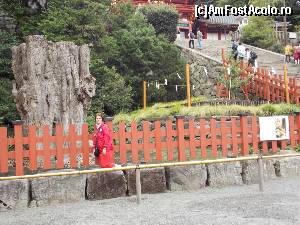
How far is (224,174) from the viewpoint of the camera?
7898mm

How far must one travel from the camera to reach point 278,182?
8.02 meters

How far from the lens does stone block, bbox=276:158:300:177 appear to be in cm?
856

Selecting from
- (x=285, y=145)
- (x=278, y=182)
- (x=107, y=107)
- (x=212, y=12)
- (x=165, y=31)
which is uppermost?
(x=212, y=12)

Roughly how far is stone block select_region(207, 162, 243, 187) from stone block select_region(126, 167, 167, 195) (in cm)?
100

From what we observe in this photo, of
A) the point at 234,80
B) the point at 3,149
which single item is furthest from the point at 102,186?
the point at 234,80

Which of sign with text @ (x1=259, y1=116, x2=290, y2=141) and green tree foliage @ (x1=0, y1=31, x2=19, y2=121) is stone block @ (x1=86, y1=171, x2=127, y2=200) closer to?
sign with text @ (x1=259, y1=116, x2=290, y2=141)

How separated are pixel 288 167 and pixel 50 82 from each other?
5375 millimetres

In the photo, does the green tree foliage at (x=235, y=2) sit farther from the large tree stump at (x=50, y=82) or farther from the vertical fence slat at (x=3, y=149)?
the vertical fence slat at (x=3, y=149)

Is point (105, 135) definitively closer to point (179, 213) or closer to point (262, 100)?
point (179, 213)

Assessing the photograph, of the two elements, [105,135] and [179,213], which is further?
[105,135]

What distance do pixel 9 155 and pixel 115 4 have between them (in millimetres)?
15233

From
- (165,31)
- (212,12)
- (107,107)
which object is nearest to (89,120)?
(107,107)

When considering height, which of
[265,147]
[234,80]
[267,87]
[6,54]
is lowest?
[265,147]

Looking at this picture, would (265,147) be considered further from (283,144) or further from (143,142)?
(143,142)
